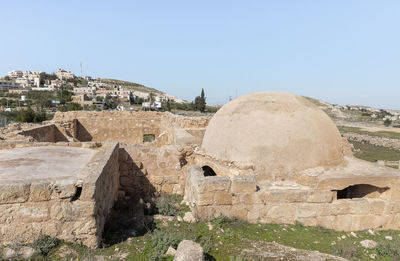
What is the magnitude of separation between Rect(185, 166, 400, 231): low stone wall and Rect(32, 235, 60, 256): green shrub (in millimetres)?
2308

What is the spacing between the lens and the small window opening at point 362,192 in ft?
18.4

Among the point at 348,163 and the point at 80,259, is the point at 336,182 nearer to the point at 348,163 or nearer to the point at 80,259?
the point at 348,163

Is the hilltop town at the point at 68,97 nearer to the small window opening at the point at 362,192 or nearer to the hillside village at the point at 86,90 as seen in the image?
the hillside village at the point at 86,90

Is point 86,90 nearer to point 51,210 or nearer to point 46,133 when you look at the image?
point 46,133

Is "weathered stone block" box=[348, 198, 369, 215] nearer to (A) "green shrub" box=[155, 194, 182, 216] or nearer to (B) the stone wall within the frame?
(A) "green shrub" box=[155, 194, 182, 216]

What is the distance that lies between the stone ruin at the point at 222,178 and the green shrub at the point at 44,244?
0.07 m

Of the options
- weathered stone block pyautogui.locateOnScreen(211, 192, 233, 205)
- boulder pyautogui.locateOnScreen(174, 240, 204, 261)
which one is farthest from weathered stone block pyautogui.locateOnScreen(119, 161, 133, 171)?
boulder pyautogui.locateOnScreen(174, 240, 204, 261)

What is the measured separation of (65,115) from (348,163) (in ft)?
43.2

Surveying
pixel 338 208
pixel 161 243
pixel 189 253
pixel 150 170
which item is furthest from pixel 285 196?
pixel 150 170

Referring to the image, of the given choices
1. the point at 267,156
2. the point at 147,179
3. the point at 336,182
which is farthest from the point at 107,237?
the point at 336,182

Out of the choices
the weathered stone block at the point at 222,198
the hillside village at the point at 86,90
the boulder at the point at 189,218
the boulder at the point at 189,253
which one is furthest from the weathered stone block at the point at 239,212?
the hillside village at the point at 86,90

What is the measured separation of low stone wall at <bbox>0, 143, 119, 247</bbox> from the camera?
2910 mm

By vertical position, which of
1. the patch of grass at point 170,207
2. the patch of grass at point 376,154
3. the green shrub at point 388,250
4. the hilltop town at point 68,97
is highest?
the hilltop town at point 68,97

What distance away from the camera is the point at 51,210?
119 inches
